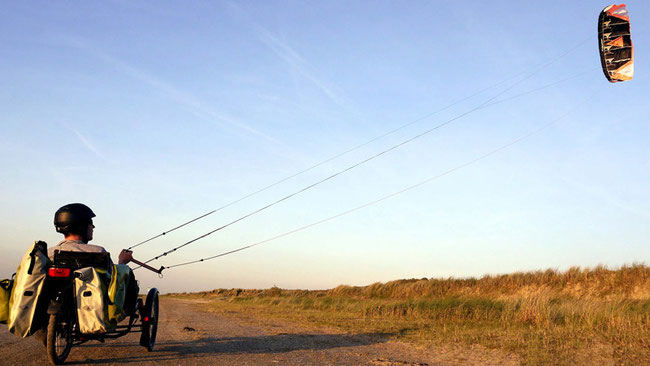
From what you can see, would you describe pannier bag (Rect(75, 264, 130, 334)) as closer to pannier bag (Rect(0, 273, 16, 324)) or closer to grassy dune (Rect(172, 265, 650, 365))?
pannier bag (Rect(0, 273, 16, 324))

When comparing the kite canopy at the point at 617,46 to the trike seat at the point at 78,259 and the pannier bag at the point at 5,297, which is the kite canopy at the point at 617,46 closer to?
the trike seat at the point at 78,259

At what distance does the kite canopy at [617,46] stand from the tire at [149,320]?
13.6 m

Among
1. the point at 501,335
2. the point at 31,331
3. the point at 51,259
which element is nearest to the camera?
the point at 31,331

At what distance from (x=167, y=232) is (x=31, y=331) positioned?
20.8 ft

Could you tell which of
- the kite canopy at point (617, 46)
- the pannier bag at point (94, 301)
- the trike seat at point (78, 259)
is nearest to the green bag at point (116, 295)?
the pannier bag at point (94, 301)

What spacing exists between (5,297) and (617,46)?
1591 centimetres

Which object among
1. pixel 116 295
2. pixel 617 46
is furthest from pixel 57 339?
pixel 617 46

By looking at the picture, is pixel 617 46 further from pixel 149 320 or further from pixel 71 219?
pixel 71 219

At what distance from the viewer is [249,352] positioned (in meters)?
8.20

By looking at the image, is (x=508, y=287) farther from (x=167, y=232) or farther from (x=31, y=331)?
(x=31, y=331)

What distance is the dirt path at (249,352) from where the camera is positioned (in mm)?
7145

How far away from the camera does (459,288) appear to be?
30.7 m

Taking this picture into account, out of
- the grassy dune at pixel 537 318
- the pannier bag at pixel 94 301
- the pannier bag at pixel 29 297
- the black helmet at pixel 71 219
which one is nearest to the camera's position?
the pannier bag at pixel 29 297

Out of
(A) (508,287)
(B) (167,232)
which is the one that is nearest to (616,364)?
(B) (167,232)
